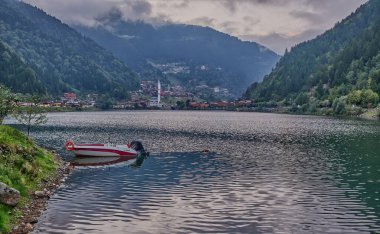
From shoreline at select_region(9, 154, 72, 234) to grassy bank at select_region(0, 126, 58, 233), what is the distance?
574mm

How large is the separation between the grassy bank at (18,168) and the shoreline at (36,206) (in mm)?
574

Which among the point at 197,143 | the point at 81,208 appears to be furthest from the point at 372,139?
the point at 81,208

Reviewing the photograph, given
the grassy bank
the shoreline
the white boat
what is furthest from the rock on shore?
the white boat

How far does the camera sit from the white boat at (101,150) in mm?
104812

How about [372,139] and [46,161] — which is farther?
[372,139]

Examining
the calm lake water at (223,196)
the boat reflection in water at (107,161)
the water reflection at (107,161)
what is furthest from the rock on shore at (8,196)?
the boat reflection in water at (107,161)

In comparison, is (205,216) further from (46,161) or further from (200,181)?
(46,161)

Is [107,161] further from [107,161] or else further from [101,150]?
[101,150]

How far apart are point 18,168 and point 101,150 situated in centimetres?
4637

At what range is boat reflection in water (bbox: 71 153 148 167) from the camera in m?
94.1

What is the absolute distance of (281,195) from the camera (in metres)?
61.2

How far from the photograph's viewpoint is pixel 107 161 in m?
99.9

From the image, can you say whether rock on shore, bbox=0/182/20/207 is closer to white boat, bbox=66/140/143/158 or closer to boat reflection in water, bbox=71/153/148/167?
boat reflection in water, bbox=71/153/148/167

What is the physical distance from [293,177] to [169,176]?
21489 mm
